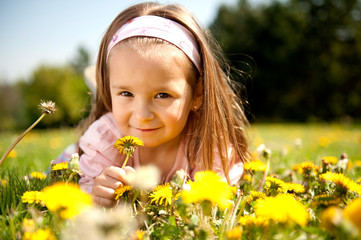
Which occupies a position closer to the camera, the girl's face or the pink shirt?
the girl's face

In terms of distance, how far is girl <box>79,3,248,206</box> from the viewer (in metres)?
1.65

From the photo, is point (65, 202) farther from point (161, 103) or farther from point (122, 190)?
point (161, 103)

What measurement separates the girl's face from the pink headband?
8 centimetres

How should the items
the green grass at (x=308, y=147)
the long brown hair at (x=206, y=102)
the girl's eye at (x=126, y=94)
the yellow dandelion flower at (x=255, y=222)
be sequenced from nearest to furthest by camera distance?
the yellow dandelion flower at (x=255, y=222), the girl's eye at (x=126, y=94), the long brown hair at (x=206, y=102), the green grass at (x=308, y=147)

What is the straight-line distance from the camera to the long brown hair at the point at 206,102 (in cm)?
196

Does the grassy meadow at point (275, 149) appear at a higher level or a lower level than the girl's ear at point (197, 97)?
lower

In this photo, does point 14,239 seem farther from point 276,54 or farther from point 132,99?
point 276,54

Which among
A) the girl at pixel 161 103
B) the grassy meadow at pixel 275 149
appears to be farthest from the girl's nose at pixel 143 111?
the grassy meadow at pixel 275 149

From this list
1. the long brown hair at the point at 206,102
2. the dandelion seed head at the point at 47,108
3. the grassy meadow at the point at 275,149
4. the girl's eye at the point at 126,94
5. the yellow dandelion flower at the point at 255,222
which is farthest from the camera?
the grassy meadow at the point at 275,149

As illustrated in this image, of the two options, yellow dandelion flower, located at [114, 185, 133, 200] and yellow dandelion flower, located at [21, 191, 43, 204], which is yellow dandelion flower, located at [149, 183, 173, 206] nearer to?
yellow dandelion flower, located at [114, 185, 133, 200]

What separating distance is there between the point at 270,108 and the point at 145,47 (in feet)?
70.0

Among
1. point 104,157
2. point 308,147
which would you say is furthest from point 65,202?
point 308,147

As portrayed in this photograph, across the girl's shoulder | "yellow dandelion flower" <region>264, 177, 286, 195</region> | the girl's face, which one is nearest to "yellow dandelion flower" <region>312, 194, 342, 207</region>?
"yellow dandelion flower" <region>264, 177, 286, 195</region>

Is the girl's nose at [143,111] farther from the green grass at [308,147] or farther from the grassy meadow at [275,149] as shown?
the green grass at [308,147]
